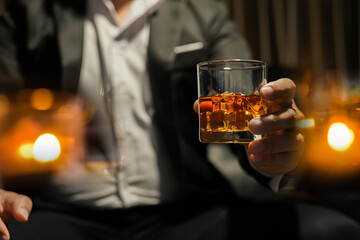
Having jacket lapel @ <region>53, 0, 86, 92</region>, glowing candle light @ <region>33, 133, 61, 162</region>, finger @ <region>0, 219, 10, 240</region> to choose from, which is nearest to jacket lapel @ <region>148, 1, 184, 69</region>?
jacket lapel @ <region>53, 0, 86, 92</region>

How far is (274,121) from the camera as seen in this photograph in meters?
0.77

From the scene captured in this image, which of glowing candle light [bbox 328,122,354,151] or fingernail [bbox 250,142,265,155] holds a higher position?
fingernail [bbox 250,142,265,155]

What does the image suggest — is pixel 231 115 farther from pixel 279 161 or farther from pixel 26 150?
pixel 26 150

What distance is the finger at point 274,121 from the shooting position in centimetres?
74

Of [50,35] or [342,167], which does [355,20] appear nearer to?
[342,167]

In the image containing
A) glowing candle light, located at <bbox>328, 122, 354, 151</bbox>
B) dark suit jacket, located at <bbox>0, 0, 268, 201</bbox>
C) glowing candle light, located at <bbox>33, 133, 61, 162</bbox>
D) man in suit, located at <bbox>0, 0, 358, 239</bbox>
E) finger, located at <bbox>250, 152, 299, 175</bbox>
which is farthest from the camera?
glowing candle light, located at <bbox>328, 122, 354, 151</bbox>

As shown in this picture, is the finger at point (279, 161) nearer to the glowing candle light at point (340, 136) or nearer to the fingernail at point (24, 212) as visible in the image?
the fingernail at point (24, 212)

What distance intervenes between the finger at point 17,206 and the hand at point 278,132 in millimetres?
529

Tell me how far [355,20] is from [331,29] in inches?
9.5

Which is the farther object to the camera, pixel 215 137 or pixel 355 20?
pixel 355 20

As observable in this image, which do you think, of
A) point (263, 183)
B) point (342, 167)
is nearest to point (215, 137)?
point (263, 183)

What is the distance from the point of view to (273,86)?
2.43 feet

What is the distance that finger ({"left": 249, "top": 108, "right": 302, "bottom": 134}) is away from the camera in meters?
0.74

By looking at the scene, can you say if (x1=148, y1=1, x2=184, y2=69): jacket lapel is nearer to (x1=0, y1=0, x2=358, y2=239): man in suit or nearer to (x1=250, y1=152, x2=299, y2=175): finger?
(x1=0, y1=0, x2=358, y2=239): man in suit
